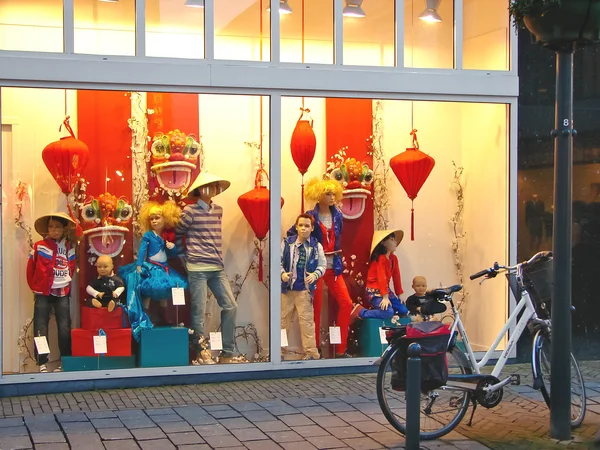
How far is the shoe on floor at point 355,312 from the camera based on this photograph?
31.7 ft

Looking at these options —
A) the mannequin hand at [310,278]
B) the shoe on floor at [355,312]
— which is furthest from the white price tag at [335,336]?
the mannequin hand at [310,278]

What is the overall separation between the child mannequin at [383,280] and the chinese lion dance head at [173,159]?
2113 mm

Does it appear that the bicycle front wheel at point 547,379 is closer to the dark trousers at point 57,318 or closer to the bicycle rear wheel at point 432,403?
the bicycle rear wheel at point 432,403

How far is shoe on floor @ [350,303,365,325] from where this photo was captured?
31.7 feet

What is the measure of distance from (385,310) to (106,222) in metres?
2.98

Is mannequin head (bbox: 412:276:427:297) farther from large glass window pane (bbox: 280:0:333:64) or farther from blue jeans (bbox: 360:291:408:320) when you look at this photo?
large glass window pane (bbox: 280:0:333:64)

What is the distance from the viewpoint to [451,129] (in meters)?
9.98

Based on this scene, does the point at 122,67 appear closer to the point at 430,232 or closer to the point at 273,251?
the point at 273,251

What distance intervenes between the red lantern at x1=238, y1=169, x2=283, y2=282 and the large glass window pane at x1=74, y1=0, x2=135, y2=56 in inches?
68.9

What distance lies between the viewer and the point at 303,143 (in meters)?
9.44

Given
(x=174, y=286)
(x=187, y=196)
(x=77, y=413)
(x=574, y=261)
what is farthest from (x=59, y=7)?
(x=574, y=261)

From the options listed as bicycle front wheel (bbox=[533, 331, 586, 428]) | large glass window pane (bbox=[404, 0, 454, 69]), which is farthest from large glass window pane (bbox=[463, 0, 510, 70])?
bicycle front wheel (bbox=[533, 331, 586, 428])

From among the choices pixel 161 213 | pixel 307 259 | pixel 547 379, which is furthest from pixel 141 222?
pixel 547 379

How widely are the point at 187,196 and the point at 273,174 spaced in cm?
88
